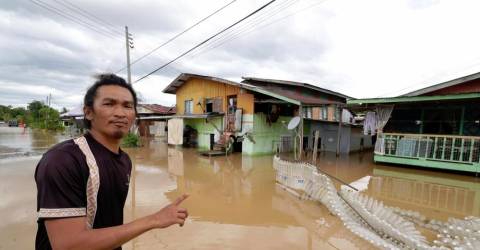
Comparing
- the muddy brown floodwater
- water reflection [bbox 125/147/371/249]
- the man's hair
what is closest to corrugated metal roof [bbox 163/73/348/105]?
the muddy brown floodwater

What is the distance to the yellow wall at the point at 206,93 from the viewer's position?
45.8 feet

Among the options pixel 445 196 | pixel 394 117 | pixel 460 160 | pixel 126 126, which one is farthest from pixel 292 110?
pixel 126 126

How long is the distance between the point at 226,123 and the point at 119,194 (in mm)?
13659

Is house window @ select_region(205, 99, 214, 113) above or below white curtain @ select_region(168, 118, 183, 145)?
above

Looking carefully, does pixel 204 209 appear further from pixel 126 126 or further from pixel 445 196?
pixel 445 196

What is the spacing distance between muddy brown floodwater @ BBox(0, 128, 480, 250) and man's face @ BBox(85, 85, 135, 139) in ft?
9.99

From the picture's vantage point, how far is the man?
1.09 meters

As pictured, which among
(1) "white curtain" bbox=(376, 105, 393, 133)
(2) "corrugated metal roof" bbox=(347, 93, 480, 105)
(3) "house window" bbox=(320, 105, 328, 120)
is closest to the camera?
(2) "corrugated metal roof" bbox=(347, 93, 480, 105)

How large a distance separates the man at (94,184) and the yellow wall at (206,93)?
1220 cm

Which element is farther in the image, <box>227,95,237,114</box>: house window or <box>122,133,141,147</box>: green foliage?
<box>122,133,141,147</box>: green foliage

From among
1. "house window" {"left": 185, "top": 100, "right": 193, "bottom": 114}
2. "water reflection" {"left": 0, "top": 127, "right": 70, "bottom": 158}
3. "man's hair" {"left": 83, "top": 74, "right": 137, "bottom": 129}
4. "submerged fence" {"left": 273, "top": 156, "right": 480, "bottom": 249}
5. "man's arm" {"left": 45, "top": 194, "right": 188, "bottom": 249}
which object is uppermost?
"house window" {"left": 185, "top": 100, "right": 193, "bottom": 114}

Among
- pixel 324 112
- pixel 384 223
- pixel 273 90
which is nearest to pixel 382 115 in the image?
pixel 324 112

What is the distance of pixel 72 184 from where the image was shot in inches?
45.1

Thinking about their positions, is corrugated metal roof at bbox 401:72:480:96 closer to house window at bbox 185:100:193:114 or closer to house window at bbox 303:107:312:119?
house window at bbox 303:107:312:119
